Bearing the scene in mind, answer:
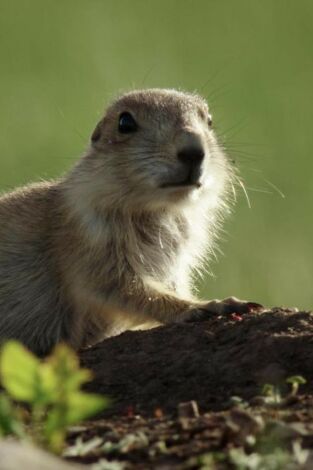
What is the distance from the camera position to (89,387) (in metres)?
4.72

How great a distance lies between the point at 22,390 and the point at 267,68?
43.5 feet

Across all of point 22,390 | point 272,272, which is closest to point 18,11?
point 272,272

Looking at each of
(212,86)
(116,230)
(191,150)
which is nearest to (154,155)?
(191,150)

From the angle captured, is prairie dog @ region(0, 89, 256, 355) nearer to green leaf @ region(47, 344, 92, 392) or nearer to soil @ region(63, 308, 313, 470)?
soil @ region(63, 308, 313, 470)

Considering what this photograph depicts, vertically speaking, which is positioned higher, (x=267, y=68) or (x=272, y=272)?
(x=267, y=68)

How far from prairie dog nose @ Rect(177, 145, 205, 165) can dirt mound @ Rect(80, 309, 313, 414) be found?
1.03 metres

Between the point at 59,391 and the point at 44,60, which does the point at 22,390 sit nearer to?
the point at 59,391

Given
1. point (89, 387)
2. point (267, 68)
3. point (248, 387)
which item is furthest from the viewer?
point (267, 68)

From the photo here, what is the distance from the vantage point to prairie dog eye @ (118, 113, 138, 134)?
22.0 feet

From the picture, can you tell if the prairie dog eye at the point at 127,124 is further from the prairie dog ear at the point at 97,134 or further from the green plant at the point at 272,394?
the green plant at the point at 272,394

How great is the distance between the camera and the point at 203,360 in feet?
15.6

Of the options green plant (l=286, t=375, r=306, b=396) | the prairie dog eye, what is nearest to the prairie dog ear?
the prairie dog eye

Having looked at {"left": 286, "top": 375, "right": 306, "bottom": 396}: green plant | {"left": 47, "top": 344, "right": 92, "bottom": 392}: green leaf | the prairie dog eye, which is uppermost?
the prairie dog eye

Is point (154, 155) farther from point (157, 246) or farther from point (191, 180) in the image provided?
point (157, 246)
